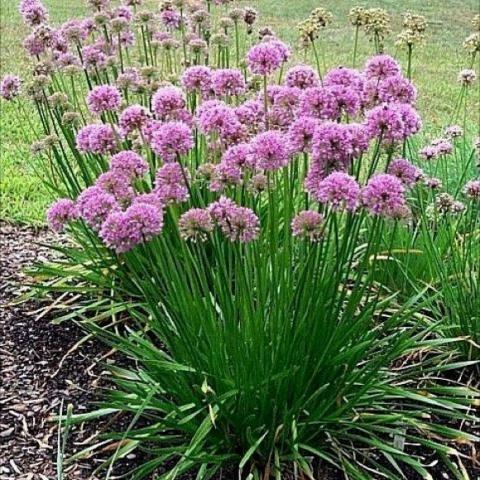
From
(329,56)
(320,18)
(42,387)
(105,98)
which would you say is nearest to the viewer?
(105,98)

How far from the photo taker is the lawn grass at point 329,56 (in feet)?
18.8

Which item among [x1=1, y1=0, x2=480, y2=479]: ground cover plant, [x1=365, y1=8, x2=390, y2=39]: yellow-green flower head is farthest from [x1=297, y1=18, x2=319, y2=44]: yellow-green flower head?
[x1=365, y1=8, x2=390, y2=39]: yellow-green flower head

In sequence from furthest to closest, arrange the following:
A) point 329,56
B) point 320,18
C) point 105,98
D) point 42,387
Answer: point 329,56, point 42,387, point 320,18, point 105,98

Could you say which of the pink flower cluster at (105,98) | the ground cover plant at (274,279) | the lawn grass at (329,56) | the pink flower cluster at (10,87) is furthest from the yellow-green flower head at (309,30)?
the lawn grass at (329,56)

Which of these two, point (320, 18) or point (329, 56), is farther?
point (329, 56)

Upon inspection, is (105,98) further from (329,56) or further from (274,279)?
(329,56)

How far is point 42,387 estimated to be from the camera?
131 inches

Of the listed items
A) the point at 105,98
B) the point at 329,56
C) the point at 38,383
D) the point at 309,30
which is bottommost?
the point at 329,56

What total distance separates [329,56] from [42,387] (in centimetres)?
631

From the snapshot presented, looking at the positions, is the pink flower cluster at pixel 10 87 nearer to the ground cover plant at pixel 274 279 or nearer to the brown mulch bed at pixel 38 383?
the ground cover plant at pixel 274 279

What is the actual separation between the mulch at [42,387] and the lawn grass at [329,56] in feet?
4.62

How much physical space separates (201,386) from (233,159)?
0.77 metres

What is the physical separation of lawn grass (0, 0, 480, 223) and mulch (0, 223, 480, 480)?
1.41m

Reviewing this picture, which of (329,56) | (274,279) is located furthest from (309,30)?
(329,56)
